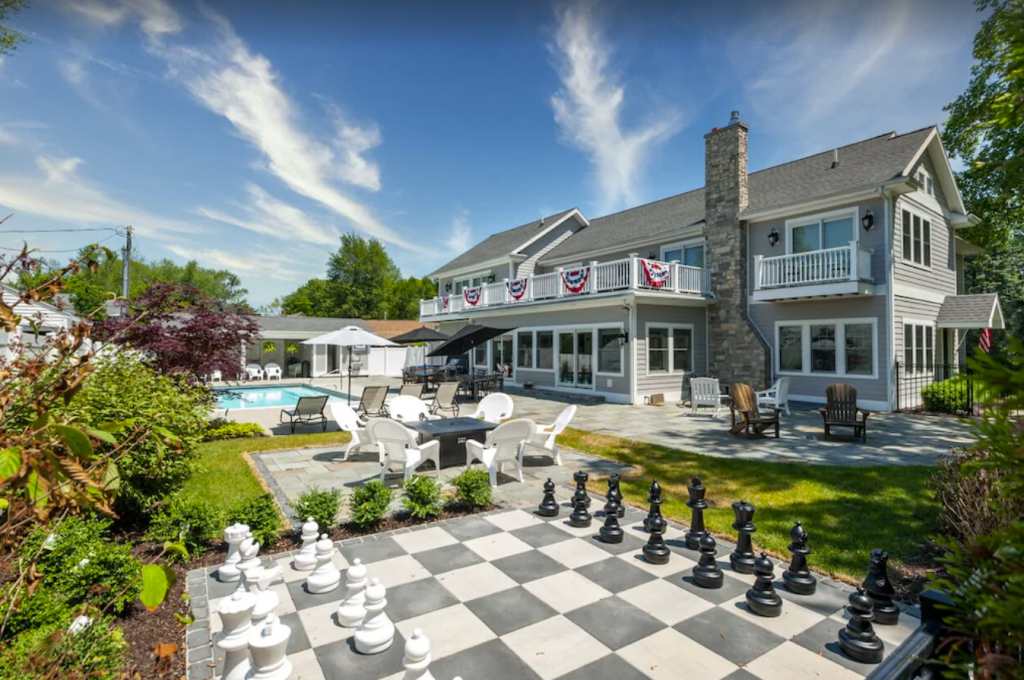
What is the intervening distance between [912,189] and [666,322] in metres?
7.80

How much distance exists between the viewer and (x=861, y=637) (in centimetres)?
321

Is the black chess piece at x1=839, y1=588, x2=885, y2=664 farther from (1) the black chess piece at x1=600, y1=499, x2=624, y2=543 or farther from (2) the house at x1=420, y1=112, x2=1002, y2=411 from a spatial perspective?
(2) the house at x1=420, y1=112, x2=1002, y2=411

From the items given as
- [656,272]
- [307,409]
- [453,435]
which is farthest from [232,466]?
[656,272]

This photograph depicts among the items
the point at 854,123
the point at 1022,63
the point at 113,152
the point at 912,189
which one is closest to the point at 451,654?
the point at 1022,63

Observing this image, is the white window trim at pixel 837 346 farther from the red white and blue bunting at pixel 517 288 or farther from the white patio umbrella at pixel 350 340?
the white patio umbrella at pixel 350 340

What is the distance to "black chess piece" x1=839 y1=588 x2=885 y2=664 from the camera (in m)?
3.14

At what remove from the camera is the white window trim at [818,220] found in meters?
14.6

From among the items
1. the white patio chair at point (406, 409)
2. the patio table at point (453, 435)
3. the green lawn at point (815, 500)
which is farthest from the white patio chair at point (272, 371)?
the green lawn at point (815, 500)

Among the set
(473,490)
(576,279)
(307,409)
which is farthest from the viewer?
(576,279)

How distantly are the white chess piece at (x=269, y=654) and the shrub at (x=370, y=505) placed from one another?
101 inches

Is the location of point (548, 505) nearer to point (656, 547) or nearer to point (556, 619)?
point (656, 547)

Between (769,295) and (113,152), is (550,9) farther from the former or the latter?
(769,295)

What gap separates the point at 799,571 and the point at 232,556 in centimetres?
487

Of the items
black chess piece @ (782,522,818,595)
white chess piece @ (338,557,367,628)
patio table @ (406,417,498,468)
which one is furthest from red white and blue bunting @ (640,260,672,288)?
white chess piece @ (338,557,367,628)
